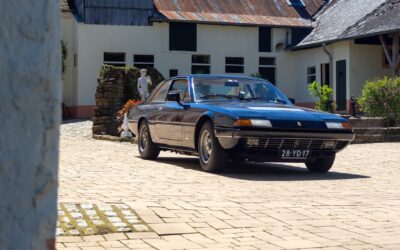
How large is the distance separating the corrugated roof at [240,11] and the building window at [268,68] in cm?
191

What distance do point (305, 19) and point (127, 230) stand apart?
103 ft

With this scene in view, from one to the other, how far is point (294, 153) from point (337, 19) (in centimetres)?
2470

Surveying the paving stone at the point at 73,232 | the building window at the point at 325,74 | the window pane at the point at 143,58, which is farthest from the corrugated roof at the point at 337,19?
the paving stone at the point at 73,232

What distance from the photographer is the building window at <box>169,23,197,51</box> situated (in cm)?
3316

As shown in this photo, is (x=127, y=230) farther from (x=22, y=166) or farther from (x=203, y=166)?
(x=203, y=166)

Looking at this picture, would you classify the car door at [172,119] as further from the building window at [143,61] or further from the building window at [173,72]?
the building window at [173,72]

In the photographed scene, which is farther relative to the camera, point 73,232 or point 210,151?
point 210,151

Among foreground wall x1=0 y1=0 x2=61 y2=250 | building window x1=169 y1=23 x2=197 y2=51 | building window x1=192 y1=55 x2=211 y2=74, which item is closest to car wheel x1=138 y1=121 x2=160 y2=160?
foreground wall x1=0 y1=0 x2=61 y2=250

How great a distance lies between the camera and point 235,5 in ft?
115

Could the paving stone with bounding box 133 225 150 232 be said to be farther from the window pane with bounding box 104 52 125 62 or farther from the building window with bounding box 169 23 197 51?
the building window with bounding box 169 23 197 51

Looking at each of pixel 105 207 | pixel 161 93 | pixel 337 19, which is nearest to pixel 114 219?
pixel 105 207

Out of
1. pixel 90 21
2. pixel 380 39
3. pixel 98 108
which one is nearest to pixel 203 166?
pixel 98 108

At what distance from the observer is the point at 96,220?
17.6ft

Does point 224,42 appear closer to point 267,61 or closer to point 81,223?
point 267,61
